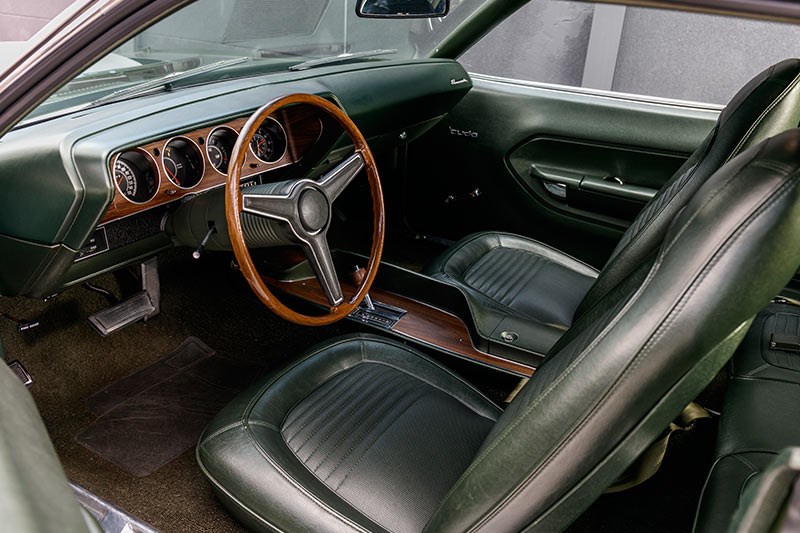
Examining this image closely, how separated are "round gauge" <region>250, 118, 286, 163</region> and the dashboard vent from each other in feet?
1.04

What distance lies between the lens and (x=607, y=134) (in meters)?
2.27

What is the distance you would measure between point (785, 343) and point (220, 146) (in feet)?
4.66

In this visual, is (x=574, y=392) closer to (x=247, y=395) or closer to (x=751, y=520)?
(x=751, y=520)

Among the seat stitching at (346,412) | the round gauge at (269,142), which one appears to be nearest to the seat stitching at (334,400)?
the seat stitching at (346,412)

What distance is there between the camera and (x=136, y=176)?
5.24 feet

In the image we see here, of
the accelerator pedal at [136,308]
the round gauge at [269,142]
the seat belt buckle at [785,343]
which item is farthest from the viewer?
the accelerator pedal at [136,308]

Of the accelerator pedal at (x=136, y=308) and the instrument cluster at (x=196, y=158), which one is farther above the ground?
the instrument cluster at (x=196, y=158)

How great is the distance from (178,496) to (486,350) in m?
0.83

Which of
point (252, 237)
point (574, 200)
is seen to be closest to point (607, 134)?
point (574, 200)

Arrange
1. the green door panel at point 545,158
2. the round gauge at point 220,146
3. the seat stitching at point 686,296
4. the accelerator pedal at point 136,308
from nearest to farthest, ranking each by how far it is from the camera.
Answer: the seat stitching at point 686,296, the round gauge at point 220,146, the accelerator pedal at point 136,308, the green door panel at point 545,158

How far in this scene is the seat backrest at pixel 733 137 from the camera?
1.08 metres

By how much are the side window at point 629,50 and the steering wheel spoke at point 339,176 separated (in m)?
1.99

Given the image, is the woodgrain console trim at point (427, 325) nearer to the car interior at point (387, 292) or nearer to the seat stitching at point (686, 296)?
the car interior at point (387, 292)

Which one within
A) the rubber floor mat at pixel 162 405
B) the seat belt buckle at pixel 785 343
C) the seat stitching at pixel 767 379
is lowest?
the rubber floor mat at pixel 162 405
